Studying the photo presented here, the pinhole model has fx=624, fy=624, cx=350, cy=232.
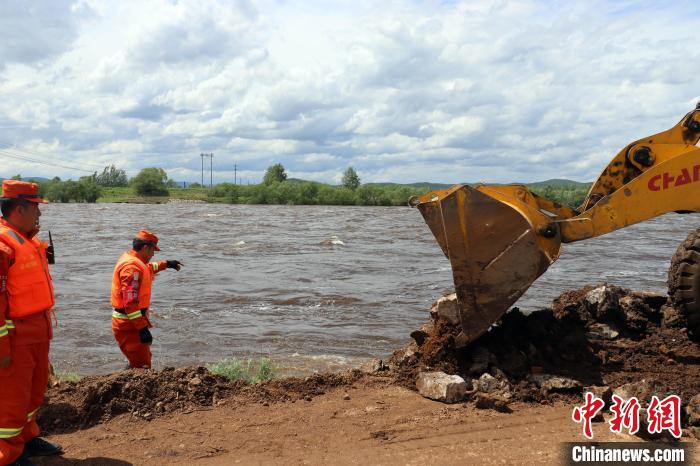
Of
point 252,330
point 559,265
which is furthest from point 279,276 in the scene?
point 559,265

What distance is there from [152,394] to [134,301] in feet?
3.09

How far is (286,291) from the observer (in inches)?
547

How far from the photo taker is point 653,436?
4.52m

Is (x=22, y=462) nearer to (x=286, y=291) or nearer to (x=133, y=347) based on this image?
(x=133, y=347)

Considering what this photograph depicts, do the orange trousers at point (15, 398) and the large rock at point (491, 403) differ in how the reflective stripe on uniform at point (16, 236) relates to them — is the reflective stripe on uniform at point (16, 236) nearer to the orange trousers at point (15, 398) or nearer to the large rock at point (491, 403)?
the orange trousers at point (15, 398)

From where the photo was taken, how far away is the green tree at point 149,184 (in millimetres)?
87062

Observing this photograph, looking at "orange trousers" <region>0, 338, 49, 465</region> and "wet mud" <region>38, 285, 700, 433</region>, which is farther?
"wet mud" <region>38, 285, 700, 433</region>

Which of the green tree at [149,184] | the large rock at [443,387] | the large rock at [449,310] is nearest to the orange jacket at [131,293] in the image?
the large rock at [443,387]

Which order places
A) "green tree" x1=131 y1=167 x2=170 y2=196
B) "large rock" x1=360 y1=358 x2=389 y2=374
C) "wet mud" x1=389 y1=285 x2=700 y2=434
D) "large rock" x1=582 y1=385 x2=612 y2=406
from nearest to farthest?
"large rock" x1=582 y1=385 x2=612 y2=406 < "wet mud" x1=389 y1=285 x2=700 y2=434 < "large rock" x1=360 y1=358 x2=389 y2=374 < "green tree" x1=131 y1=167 x2=170 y2=196

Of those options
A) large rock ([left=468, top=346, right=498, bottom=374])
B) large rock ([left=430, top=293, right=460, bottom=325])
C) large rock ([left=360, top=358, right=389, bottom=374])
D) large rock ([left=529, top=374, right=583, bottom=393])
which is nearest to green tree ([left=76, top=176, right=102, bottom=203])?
large rock ([left=360, top=358, right=389, bottom=374])

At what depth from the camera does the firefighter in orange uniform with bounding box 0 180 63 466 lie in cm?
405

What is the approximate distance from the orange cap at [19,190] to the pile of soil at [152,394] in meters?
1.82

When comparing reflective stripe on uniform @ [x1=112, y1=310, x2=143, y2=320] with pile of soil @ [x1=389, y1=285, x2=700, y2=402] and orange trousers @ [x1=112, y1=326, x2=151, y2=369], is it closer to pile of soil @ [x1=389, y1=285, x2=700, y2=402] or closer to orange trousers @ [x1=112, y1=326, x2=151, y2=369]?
orange trousers @ [x1=112, y1=326, x2=151, y2=369]

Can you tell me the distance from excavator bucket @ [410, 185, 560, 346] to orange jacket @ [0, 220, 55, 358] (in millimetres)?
3253
